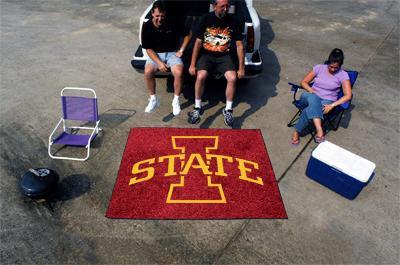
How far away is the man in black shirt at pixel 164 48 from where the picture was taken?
16.5 ft

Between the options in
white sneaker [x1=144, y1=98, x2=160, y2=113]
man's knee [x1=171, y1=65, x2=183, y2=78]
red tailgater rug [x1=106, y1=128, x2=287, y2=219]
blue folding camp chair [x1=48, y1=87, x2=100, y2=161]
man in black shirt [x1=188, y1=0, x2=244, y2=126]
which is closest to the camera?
red tailgater rug [x1=106, y1=128, x2=287, y2=219]

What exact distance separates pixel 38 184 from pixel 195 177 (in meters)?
1.90

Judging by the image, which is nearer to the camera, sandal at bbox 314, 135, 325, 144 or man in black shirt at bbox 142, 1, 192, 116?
sandal at bbox 314, 135, 325, 144

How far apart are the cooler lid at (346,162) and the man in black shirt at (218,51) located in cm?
159

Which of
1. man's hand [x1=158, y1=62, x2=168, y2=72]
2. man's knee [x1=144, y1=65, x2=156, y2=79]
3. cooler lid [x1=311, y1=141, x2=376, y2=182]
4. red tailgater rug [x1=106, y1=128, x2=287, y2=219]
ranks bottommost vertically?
red tailgater rug [x1=106, y1=128, x2=287, y2=219]

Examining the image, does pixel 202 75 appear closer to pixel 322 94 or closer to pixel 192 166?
pixel 192 166

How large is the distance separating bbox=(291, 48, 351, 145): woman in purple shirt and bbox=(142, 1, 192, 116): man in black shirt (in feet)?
6.64

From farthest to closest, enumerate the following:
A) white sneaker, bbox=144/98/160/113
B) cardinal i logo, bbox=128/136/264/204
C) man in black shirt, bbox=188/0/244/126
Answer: white sneaker, bbox=144/98/160/113
man in black shirt, bbox=188/0/244/126
cardinal i logo, bbox=128/136/264/204

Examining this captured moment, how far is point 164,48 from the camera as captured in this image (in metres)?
5.24

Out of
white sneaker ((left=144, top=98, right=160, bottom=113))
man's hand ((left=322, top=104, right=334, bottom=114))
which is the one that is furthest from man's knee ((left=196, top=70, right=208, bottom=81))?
man's hand ((left=322, top=104, right=334, bottom=114))

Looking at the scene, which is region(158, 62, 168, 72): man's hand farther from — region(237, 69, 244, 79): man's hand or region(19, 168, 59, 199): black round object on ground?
region(19, 168, 59, 199): black round object on ground

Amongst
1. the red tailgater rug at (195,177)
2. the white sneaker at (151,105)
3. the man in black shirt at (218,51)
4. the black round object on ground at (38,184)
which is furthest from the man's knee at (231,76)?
the black round object on ground at (38,184)

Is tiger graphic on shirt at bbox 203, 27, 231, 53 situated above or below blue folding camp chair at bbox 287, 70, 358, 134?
above

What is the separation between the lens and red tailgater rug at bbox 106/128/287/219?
3744mm
